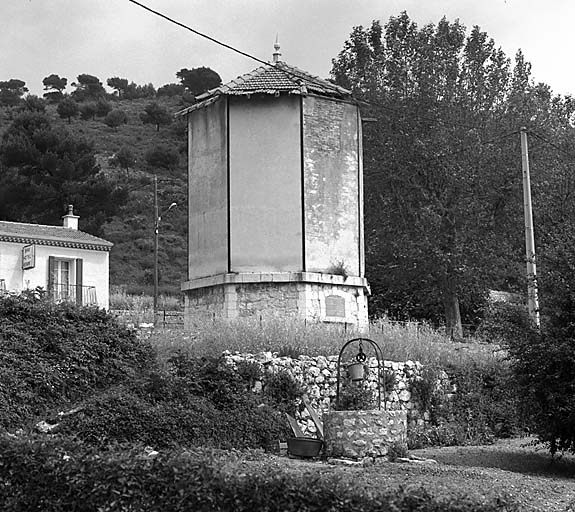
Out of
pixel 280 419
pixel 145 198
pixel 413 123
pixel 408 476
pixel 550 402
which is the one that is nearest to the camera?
pixel 408 476

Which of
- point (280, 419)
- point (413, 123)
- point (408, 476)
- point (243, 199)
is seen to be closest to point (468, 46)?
point (413, 123)

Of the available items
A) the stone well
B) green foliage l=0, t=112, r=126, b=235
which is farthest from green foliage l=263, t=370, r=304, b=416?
green foliage l=0, t=112, r=126, b=235

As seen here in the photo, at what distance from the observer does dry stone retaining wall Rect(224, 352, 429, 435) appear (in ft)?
68.9

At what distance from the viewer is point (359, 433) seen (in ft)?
58.1

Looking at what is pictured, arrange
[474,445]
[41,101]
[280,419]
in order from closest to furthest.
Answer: [280,419] → [474,445] → [41,101]

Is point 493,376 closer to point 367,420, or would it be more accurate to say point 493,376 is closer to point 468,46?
point 367,420

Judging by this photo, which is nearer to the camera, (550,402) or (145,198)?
(550,402)

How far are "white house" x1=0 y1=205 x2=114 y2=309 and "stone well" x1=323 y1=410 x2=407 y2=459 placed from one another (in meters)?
19.1

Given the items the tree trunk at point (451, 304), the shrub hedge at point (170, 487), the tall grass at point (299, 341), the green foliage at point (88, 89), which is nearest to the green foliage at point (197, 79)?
the green foliage at point (88, 89)

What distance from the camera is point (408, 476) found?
14.1 meters

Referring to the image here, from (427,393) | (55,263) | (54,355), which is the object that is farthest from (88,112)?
(54,355)

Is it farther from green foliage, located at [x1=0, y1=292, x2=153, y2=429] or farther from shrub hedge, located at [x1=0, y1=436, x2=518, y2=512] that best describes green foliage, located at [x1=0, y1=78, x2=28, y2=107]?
shrub hedge, located at [x1=0, y1=436, x2=518, y2=512]

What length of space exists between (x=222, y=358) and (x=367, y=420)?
12.7 feet

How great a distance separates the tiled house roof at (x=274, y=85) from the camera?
93.8 feet
